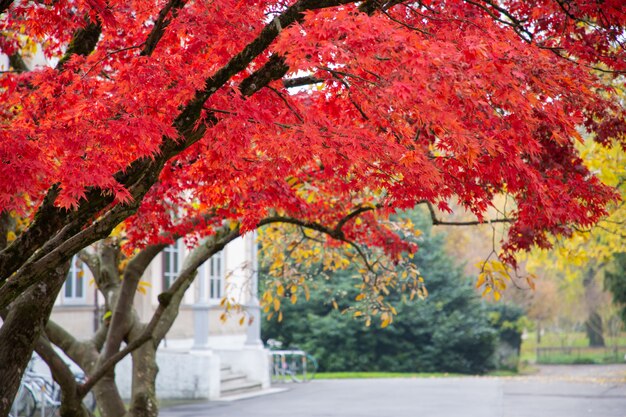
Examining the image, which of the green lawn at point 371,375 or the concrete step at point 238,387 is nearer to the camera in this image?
the concrete step at point 238,387

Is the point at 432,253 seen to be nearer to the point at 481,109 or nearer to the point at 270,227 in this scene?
the point at 270,227

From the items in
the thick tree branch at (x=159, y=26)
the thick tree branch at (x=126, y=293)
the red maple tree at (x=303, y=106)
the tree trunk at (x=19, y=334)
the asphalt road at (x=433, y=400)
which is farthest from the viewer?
the asphalt road at (x=433, y=400)

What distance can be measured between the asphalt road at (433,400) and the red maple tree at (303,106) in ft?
36.3

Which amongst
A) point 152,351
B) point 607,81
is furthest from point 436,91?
point 607,81

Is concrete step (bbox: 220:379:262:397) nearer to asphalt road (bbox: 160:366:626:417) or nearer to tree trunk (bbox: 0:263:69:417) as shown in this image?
asphalt road (bbox: 160:366:626:417)

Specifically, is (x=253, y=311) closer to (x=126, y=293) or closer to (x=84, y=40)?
(x=126, y=293)

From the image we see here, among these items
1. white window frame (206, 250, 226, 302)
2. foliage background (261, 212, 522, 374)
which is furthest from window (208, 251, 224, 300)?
foliage background (261, 212, 522, 374)

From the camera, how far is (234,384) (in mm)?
24531

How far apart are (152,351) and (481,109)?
5.75 m

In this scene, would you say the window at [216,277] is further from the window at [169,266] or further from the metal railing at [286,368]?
the metal railing at [286,368]

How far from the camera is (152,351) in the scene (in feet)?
36.0

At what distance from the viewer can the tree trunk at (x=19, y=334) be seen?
8.13 m

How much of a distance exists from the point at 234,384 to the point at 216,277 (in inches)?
131

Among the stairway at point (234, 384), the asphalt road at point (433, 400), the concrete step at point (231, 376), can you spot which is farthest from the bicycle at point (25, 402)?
the concrete step at point (231, 376)
